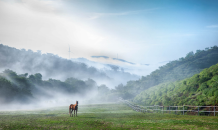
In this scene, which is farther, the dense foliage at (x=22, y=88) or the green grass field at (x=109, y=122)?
the dense foliage at (x=22, y=88)

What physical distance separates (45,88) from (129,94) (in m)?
61.2

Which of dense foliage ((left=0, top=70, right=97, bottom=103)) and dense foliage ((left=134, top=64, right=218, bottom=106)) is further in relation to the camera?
dense foliage ((left=0, top=70, right=97, bottom=103))

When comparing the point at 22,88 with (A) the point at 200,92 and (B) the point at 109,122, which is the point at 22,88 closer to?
(A) the point at 200,92

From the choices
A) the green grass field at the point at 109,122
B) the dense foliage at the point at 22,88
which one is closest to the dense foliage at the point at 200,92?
the green grass field at the point at 109,122

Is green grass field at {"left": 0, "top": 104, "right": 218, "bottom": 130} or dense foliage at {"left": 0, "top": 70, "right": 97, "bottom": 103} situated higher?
dense foliage at {"left": 0, "top": 70, "right": 97, "bottom": 103}

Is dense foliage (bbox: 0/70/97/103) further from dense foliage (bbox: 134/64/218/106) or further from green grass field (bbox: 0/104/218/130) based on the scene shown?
dense foliage (bbox: 134/64/218/106)

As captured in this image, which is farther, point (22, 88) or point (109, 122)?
point (22, 88)

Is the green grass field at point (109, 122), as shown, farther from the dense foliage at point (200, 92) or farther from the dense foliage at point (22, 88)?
the dense foliage at point (22, 88)

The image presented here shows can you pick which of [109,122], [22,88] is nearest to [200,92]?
[109,122]

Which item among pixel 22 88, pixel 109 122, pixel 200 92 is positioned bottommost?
pixel 109 122

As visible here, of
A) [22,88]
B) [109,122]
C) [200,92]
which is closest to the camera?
[109,122]

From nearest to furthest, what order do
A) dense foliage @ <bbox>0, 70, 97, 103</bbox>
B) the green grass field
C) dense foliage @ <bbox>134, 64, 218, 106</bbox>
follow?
the green grass field
dense foliage @ <bbox>134, 64, 218, 106</bbox>
dense foliage @ <bbox>0, 70, 97, 103</bbox>

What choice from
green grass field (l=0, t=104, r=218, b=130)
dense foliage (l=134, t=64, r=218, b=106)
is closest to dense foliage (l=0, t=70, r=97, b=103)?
green grass field (l=0, t=104, r=218, b=130)

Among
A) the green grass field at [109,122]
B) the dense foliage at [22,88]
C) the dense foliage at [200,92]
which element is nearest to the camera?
the green grass field at [109,122]
